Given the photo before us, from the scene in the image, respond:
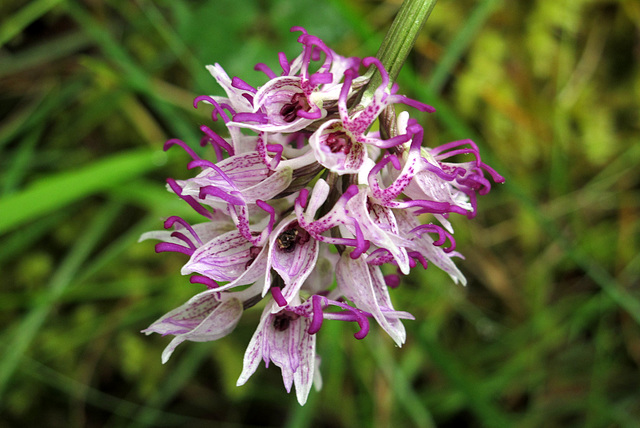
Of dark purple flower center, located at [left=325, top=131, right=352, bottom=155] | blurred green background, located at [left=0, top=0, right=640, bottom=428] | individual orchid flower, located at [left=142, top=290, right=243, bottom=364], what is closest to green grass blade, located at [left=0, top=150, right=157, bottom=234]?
blurred green background, located at [left=0, top=0, right=640, bottom=428]

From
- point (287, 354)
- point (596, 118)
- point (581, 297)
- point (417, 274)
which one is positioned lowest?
point (417, 274)

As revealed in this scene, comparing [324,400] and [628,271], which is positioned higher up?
[628,271]

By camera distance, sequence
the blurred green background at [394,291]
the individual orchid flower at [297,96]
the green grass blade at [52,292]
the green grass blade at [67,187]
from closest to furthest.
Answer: the individual orchid flower at [297,96], the green grass blade at [67,187], the green grass blade at [52,292], the blurred green background at [394,291]

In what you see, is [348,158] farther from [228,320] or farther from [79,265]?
[79,265]

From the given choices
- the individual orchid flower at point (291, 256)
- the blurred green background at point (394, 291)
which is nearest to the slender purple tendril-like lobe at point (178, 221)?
the individual orchid flower at point (291, 256)

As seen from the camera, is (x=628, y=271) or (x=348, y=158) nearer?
(x=348, y=158)

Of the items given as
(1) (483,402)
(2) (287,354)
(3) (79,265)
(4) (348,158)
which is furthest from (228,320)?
(3) (79,265)

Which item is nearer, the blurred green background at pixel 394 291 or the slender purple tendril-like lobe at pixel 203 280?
the slender purple tendril-like lobe at pixel 203 280

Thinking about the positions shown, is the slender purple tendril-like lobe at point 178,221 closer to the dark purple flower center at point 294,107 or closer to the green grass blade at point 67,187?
the dark purple flower center at point 294,107
